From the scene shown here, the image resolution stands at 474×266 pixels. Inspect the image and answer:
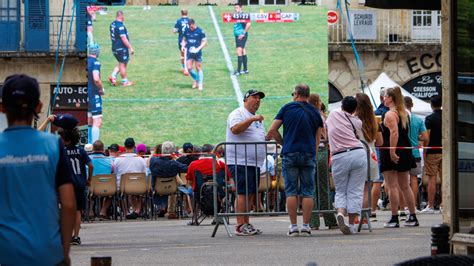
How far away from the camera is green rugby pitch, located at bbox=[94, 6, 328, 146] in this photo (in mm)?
38500

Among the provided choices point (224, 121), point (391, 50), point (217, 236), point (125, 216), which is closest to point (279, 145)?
point (217, 236)

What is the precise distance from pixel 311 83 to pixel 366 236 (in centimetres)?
2243

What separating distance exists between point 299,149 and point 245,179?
94cm

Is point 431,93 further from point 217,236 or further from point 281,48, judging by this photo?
point 217,236

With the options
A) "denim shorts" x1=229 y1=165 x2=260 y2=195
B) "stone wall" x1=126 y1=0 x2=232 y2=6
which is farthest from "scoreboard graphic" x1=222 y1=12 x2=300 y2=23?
"denim shorts" x1=229 y1=165 x2=260 y2=195

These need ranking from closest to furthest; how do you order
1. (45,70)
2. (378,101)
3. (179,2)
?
(378,101), (45,70), (179,2)

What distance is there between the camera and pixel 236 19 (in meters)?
39.8

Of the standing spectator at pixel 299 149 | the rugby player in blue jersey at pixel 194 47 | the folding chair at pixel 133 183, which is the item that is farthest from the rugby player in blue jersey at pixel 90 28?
the standing spectator at pixel 299 149

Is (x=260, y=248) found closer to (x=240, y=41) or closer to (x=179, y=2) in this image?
(x=240, y=41)

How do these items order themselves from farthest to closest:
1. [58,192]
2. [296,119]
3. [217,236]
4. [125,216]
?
1. [125,216]
2. [217,236]
3. [296,119]
4. [58,192]

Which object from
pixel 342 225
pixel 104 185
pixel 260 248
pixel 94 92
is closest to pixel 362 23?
pixel 94 92

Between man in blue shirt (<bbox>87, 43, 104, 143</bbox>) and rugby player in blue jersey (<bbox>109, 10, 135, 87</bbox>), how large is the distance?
1.41 ft

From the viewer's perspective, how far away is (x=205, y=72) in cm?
3944

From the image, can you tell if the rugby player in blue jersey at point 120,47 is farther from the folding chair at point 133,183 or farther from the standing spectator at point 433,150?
the standing spectator at point 433,150
